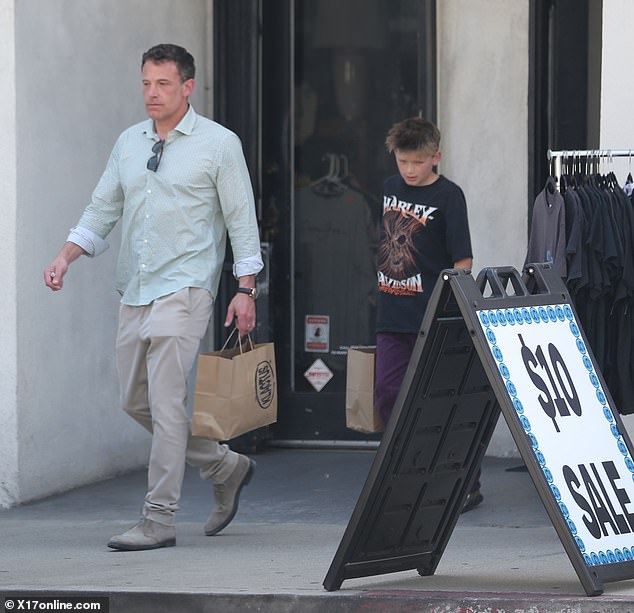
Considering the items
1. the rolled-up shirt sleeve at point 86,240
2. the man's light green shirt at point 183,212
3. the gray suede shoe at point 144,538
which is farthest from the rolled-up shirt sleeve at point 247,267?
the gray suede shoe at point 144,538

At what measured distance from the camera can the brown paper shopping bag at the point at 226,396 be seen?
19.5 feet

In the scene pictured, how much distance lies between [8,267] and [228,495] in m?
1.71

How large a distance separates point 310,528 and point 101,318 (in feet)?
6.71

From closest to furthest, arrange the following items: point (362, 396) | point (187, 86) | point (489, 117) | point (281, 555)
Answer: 1. point (281, 555)
2. point (187, 86)
3. point (362, 396)
4. point (489, 117)

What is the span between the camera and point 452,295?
477 cm

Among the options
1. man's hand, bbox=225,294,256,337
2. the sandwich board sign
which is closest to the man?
man's hand, bbox=225,294,256,337

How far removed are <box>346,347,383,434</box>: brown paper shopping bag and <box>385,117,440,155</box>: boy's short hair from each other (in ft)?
3.10

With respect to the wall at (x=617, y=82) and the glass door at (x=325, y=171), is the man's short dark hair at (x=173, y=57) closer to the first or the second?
the wall at (x=617, y=82)

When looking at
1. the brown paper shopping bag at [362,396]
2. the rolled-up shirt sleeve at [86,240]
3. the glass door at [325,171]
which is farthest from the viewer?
the glass door at [325,171]

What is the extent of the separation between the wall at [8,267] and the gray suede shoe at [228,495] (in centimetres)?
135

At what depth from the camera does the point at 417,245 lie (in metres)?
6.70

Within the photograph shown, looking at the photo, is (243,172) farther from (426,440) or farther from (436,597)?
(436,597)

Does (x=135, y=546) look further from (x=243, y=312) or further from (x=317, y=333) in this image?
(x=317, y=333)

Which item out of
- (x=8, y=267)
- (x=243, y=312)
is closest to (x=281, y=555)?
(x=243, y=312)
